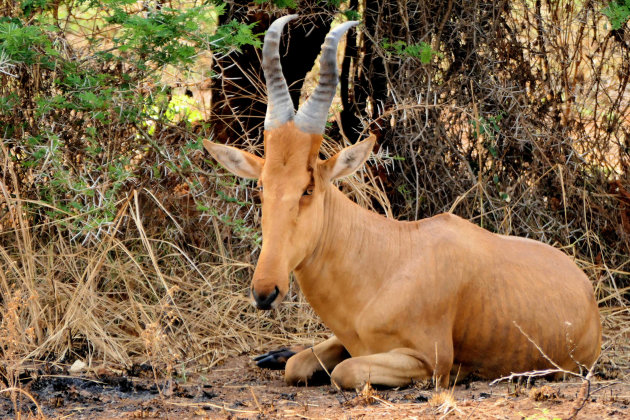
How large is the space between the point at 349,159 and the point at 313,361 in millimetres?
1453

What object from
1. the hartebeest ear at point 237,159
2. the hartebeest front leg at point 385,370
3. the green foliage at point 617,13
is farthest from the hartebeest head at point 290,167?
the green foliage at point 617,13

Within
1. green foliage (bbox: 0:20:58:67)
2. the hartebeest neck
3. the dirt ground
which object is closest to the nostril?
the dirt ground

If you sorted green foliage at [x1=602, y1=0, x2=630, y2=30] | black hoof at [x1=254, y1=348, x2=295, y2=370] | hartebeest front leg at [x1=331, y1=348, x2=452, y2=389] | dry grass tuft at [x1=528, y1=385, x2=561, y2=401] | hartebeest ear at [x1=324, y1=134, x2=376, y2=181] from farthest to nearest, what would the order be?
green foliage at [x1=602, y1=0, x2=630, y2=30] → black hoof at [x1=254, y1=348, x2=295, y2=370] → hartebeest ear at [x1=324, y1=134, x2=376, y2=181] → hartebeest front leg at [x1=331, y1=348, x2=452, y2=389] → dry grass tuft at [x1=528, y1=385, x2=561, y2=401]

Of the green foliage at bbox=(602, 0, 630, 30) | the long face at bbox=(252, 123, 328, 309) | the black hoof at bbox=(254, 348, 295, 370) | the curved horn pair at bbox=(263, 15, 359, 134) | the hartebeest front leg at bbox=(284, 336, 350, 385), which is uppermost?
the green foliage at bbox=(602, 0, 630, 30)

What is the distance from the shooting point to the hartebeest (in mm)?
5965

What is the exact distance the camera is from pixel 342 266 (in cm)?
637

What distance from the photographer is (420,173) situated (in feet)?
30.6

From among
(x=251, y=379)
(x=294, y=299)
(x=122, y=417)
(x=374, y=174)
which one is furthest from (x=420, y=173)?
(x=122, y=417)

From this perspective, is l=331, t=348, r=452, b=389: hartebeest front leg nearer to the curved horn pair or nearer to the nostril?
the nostril

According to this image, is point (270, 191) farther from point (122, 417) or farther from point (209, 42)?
point (209, 42)

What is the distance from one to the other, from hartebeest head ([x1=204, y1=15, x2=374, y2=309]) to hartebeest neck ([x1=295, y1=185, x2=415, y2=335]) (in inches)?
5.8

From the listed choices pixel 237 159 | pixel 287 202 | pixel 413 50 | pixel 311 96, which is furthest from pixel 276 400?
pixel 413 50

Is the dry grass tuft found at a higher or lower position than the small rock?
higher

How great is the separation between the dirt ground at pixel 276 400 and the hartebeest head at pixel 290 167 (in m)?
0.74
